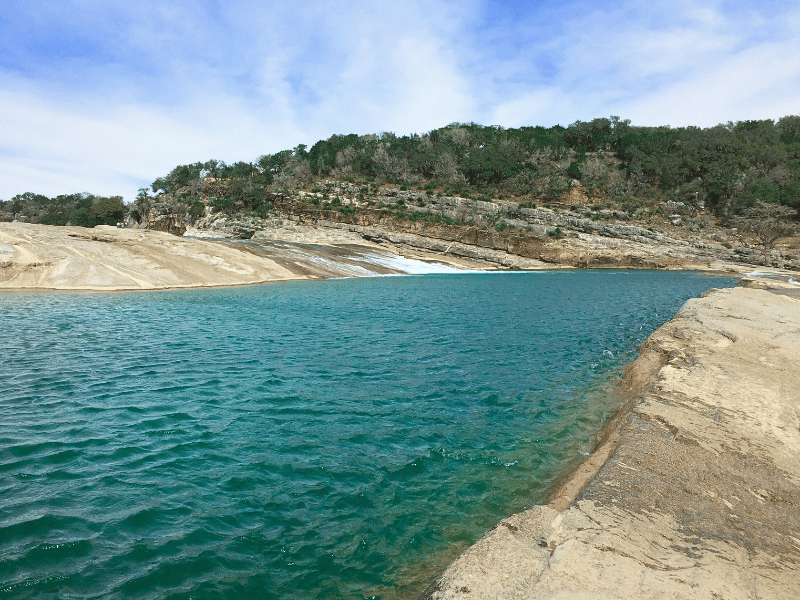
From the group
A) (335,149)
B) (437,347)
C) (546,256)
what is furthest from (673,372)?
(335,149)

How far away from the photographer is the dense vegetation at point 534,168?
75438 mm

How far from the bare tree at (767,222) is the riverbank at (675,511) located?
6167cm

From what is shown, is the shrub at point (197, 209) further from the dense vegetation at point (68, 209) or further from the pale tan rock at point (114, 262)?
the pale tan rock at point (114, 262)

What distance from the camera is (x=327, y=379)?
10703 mm

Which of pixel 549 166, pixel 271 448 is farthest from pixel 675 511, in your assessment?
pixel 549 166

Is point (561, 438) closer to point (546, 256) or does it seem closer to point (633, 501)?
point (633, 501)

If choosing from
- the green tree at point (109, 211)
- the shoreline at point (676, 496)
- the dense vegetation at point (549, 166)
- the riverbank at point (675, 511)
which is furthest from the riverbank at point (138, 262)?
the green tree at point (109, 211)

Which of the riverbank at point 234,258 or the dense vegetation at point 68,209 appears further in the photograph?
the dense vegetation at point 68,209

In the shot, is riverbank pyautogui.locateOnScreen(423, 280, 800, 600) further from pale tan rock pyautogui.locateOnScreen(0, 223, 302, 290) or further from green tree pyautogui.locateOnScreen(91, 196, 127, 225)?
green tree pyautogui.locateOnScreen(91, 196, 127, 225)

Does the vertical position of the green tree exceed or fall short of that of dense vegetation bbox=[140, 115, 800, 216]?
it falls short

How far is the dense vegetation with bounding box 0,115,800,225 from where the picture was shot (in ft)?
247

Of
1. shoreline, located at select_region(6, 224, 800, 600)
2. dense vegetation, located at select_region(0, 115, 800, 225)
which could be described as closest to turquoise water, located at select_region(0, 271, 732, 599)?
shoreline, located at select_region(6, 224, 800, 600)

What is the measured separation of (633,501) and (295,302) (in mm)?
20920

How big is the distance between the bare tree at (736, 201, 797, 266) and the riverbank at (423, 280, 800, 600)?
61.7 m
